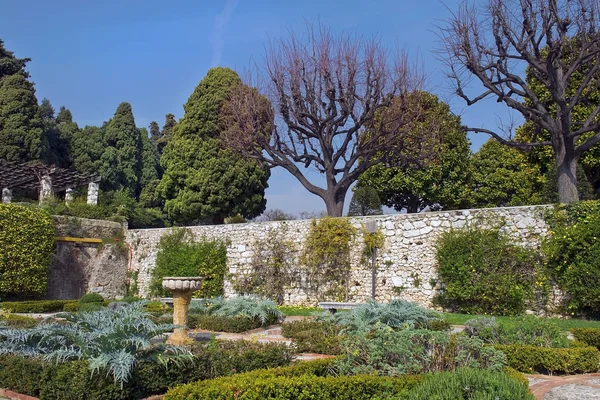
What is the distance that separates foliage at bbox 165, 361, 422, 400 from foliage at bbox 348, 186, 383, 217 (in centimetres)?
1580

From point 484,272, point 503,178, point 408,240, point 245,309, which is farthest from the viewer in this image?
point 503,178

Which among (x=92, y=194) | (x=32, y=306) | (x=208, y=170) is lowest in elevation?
(x=32, y=306)

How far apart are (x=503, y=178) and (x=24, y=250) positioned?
64.9 ft

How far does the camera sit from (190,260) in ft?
55.2

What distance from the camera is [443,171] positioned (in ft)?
71.9

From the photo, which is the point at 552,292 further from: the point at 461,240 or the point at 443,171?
the point at 443,171

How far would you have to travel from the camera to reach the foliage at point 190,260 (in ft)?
54.3

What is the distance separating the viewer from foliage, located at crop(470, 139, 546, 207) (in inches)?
866

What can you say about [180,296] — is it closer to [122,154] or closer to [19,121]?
[19,121]

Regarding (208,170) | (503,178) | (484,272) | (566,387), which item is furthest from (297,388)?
(503,178)

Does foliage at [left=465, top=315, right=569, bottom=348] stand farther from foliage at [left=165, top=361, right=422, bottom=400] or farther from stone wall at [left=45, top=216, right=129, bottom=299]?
stone wall at [left=45, top=216, right=129, bottom=299]

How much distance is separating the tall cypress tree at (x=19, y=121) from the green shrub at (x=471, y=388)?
84.5 ft

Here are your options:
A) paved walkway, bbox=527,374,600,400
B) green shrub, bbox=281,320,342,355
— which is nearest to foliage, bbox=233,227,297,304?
green shrub, bbox=281,320,342,355

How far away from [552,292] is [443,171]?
10894 millimetres
